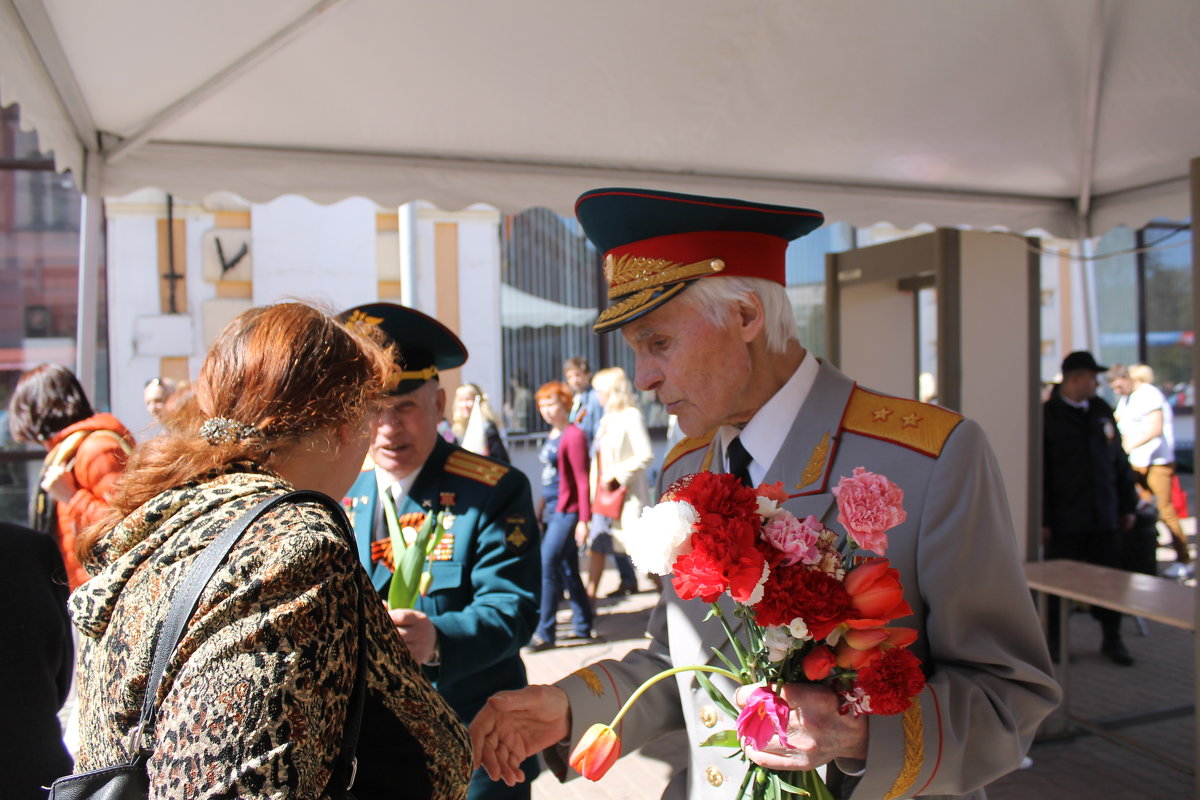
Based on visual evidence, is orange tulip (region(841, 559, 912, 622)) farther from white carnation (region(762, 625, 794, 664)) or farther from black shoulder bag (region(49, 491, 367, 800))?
black shoulder bag (region(49, 491, 367, 800))

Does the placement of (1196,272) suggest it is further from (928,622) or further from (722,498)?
(722,498)

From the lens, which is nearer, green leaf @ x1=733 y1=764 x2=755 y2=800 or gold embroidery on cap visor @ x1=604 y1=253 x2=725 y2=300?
green leaf @ x1=733 y1=764 x2=755 y2=800

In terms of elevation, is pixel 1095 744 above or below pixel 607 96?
below

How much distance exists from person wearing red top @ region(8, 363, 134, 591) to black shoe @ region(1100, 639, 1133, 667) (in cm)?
602

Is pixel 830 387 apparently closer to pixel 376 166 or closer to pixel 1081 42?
pixel 1081 42

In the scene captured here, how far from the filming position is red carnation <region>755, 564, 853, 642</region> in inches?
40.0

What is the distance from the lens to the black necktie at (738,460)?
163 centimetres

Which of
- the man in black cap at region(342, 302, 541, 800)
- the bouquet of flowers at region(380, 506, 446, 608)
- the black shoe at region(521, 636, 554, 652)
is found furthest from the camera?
the black shoe at region(521, 636, 554, 652)

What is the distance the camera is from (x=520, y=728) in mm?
1521

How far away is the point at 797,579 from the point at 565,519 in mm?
5556

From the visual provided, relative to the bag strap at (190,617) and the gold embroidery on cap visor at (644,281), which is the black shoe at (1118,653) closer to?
the gold embroidery on cap visor at (644,281)

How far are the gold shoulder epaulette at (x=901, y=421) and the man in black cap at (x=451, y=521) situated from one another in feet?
3.69

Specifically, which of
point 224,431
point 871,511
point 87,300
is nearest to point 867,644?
point 871,511

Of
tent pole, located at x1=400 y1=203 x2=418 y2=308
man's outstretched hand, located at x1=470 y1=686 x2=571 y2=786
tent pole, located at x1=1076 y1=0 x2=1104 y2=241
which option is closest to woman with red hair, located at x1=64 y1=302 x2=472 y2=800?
man's outstretched hand, located at x1=470 y1=686 x2=571 y2=786
